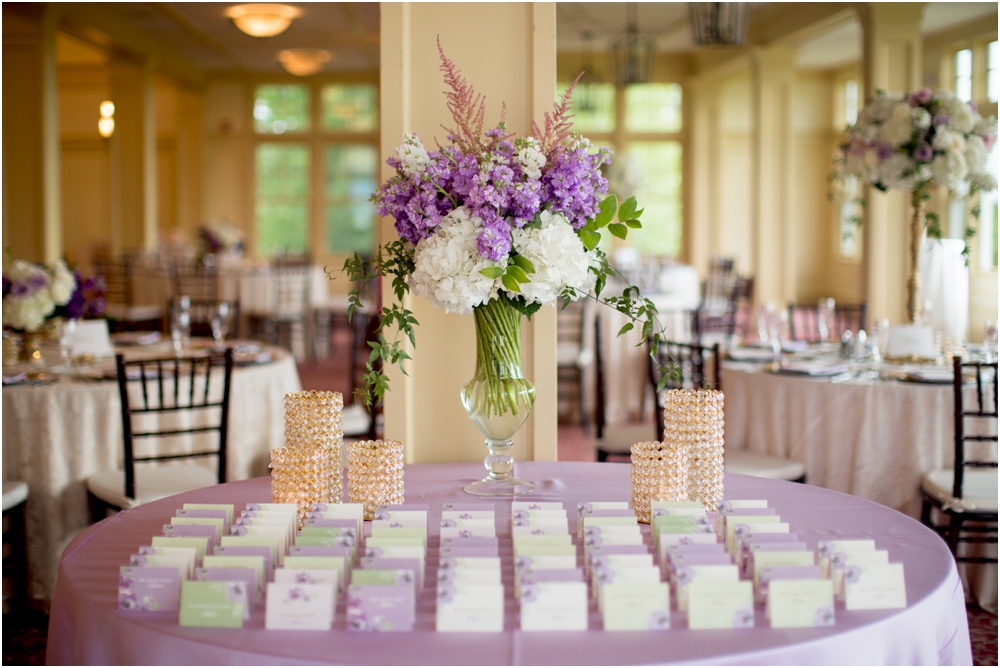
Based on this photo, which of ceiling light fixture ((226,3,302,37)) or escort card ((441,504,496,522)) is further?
ceiling light fixture ((226,3,302,37))

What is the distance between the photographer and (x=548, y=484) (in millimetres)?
2100

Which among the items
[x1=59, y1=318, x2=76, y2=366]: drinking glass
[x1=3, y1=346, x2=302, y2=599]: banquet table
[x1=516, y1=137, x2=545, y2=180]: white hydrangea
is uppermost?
[x1=516, y1=137, x2=545, y2=180]: white hydrangea

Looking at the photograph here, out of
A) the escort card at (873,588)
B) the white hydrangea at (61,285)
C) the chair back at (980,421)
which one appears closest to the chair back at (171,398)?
the white hydrangea at (61,285)

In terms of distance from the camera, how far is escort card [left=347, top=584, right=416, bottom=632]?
1.29 m

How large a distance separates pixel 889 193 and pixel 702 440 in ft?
24.0

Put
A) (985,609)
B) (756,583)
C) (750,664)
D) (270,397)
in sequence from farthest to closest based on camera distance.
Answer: (270,397), (985,609), (756,583), (750,664)

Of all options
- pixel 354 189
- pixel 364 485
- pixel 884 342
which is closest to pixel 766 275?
pixel 354 189

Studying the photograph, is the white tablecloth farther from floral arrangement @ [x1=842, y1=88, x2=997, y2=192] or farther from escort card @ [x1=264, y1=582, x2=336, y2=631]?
escort card @ [x1=264, y1=582, x2=336, y2=631]

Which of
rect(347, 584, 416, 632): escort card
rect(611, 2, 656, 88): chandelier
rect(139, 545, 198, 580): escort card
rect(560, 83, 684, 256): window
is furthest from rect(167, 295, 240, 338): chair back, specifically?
rect(560, 83, 684, 256): window

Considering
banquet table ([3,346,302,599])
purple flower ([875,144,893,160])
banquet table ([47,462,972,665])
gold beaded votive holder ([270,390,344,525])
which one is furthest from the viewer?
purple flower ([875,144,893,160])

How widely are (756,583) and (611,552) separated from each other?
22 centimetres

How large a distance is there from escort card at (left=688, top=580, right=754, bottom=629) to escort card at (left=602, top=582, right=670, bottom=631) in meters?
0.04

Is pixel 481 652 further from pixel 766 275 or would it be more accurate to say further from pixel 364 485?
pixel 766 275

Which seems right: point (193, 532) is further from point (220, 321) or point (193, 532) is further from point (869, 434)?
point (220, 321)
